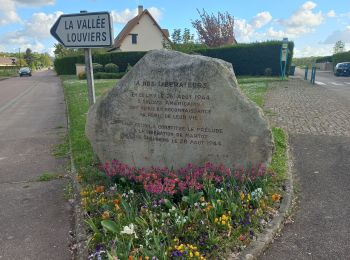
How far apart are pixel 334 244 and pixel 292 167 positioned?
2.33 metres

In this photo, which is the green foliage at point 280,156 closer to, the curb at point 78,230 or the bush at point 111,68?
the curb at point 78,230

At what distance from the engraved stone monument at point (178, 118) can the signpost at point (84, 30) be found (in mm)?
703

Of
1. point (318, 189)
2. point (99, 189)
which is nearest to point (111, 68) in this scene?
point (99, 189)

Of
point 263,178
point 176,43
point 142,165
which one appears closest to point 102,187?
point 142,165

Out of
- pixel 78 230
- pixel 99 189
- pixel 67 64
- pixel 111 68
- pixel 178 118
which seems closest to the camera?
pixel 78 230

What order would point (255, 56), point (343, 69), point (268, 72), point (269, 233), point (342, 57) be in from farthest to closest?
1. point (342, 57)
2. point (343, 69)
3. point (255, 56)
4. point (268, 72)
5. point (269, 233)

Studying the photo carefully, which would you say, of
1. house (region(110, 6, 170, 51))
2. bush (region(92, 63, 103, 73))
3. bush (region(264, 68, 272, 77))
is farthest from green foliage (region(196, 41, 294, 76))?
house (region(110, 6, 170, 51))

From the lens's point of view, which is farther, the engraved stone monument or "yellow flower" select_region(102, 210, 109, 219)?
the engraved stone monument

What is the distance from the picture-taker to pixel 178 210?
360cm

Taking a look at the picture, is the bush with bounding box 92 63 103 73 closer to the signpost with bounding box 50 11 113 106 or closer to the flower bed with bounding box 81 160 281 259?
the signpost with bounding box 50 11 113 106

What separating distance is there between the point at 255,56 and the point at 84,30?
2687cm

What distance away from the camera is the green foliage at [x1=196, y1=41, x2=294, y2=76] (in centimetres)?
2928

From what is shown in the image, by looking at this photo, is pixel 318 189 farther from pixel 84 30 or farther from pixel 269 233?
pixel 84 30

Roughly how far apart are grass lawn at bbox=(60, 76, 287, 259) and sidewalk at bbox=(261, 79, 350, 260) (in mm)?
338
